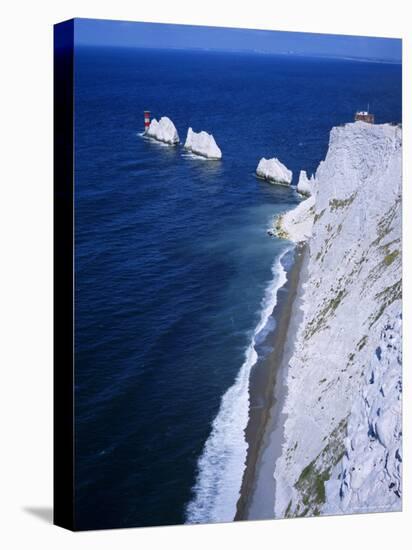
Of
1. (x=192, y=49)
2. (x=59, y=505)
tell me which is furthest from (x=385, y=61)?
(x=59, y=505)

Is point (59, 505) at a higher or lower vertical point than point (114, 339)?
lower

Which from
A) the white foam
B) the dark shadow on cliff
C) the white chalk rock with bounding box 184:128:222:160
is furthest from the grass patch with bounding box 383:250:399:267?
the dark shadow on cliff

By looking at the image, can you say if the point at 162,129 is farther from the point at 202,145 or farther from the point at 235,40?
the point at 235,40

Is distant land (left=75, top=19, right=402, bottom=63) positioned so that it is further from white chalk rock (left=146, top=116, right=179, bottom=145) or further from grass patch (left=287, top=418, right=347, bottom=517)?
grass patch (left=287, top=418, right=347, bottom=517)

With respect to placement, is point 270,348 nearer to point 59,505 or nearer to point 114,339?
point 114,339

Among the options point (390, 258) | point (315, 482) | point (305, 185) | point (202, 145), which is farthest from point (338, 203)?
point (315, 482)

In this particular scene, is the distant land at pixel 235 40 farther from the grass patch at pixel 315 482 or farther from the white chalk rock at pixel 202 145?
the grass patch at pixel 315 482

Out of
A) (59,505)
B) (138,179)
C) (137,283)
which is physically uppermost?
(138,179)

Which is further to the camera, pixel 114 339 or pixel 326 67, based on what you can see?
pixel 326 67
